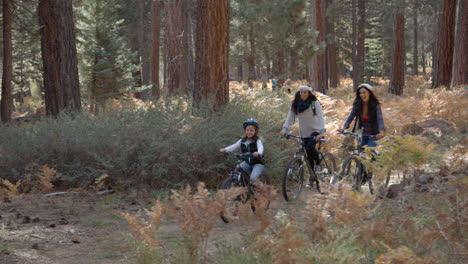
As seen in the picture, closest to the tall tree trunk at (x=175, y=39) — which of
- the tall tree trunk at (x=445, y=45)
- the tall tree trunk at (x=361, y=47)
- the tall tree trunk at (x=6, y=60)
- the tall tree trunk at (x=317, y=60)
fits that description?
the tall tree trunk at (x=317, y=60)

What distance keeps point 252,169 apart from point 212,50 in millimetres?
4278

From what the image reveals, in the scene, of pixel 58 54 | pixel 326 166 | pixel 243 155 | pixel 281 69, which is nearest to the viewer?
pixel 243 155

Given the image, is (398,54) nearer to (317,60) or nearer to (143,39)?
(317,60)

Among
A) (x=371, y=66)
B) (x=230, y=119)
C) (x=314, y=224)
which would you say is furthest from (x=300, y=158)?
(x=371, y=66)

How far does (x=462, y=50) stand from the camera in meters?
18.0

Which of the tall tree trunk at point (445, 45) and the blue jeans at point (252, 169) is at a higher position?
the tall tree trunk at point (445, 45)

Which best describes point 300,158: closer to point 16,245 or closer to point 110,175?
point 110,175

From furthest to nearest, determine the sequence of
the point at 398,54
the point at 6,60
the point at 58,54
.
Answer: the point at 398,54 < the point at 6,60 < the point at 58,54

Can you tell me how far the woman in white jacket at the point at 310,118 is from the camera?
8.32 meters

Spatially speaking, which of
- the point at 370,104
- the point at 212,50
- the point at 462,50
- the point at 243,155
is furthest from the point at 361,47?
the point at 243,155

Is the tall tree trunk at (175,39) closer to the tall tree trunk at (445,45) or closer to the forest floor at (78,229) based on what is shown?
the tall tree trunk at (445,45)

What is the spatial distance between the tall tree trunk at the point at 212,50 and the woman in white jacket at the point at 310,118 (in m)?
2.42

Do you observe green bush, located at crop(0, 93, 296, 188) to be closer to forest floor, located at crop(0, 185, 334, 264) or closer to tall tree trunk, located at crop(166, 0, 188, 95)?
forest floor, located at crop(0, 185, 334, 264)

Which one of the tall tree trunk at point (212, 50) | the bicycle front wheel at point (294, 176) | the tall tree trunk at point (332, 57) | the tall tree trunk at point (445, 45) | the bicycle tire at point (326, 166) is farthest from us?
the tall tree trunk at point (332, 57)
